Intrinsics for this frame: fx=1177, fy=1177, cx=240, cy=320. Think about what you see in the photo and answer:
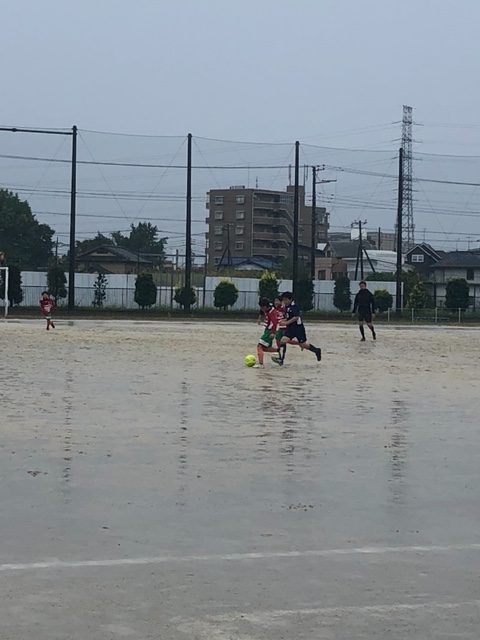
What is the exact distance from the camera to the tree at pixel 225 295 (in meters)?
73.2

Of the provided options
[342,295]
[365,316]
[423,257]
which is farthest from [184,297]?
[423,257]

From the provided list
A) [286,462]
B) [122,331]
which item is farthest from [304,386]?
[122,331]

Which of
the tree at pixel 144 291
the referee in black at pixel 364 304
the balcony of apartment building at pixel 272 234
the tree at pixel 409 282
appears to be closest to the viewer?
the referee in black at pixel 364 304

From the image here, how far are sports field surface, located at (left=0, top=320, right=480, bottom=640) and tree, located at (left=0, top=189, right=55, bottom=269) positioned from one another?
10443cm

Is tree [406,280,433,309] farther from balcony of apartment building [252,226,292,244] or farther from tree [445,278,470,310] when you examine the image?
balcony of apartment building [252,226,292,244]

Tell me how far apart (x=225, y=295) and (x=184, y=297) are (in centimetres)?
325

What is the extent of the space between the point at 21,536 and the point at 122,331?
3234 centimetres

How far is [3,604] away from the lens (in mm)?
6133

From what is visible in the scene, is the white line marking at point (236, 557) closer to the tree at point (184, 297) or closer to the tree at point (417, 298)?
the tree at point (184, 297)

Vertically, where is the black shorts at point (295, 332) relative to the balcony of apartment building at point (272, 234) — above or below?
below

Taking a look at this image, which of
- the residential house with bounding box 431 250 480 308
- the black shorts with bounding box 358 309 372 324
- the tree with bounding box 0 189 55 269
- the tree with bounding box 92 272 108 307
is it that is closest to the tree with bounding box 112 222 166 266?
the tree with bounding box 0 189 55 269

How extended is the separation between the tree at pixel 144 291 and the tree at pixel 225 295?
4192mm

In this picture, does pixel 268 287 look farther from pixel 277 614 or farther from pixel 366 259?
pixel 277 614

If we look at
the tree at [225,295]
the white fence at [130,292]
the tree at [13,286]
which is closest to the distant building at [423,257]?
the white fence at [130,292]
